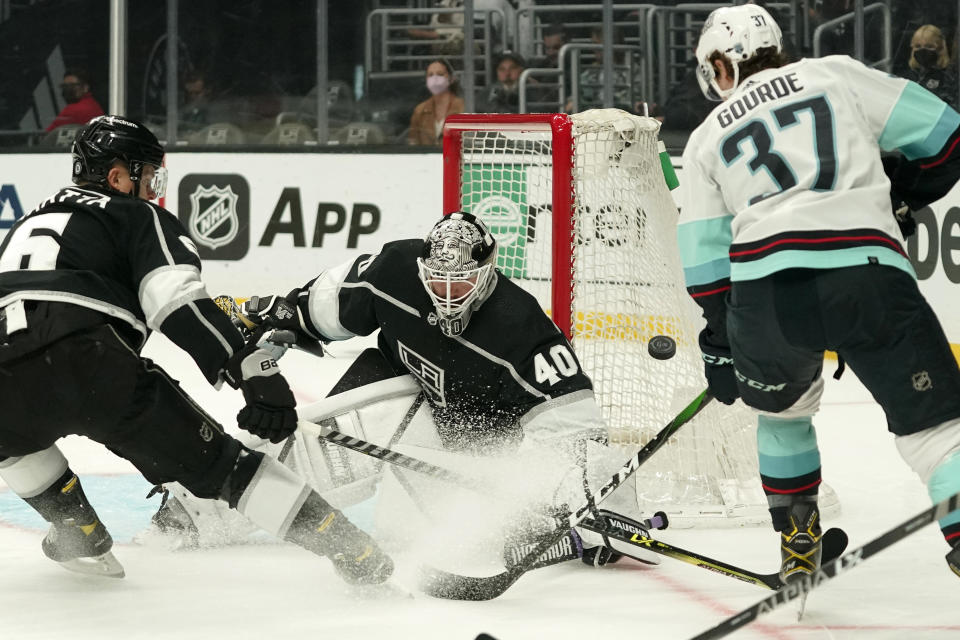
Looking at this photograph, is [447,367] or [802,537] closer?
[802,537]

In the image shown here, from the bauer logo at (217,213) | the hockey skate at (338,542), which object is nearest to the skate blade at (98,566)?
the hockey skate at (338,542)

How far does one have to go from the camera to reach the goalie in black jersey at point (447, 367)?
255 cm

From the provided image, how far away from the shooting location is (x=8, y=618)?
7.32 feet

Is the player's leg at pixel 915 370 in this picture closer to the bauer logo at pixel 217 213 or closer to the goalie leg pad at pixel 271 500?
the goalie leg pad at pixel 271 500

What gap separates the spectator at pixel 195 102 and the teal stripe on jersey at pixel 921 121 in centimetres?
501

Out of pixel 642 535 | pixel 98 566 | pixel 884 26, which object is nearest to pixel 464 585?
pixel 642 535

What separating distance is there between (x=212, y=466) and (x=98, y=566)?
15.6 inches

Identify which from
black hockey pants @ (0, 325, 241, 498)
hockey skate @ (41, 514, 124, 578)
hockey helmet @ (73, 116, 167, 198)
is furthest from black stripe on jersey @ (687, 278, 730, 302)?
hockey skate @ (41, 514, 124, 578)

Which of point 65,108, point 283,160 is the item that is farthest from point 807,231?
point 65,108

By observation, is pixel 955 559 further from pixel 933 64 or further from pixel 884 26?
pixel 884 26

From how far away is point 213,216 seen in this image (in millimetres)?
6012

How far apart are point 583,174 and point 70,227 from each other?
1330mm

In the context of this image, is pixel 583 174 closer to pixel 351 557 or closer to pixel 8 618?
pixel 351 557

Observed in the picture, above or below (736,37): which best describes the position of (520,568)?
below
